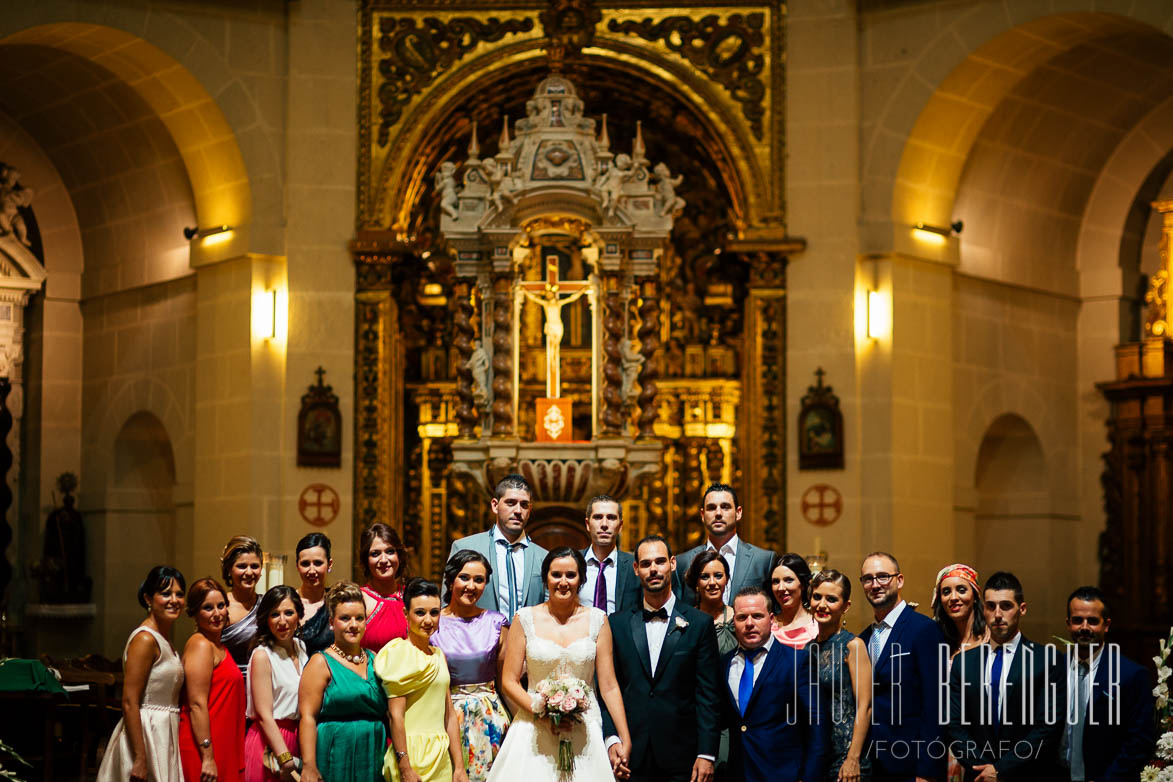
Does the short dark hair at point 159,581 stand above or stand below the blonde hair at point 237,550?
below

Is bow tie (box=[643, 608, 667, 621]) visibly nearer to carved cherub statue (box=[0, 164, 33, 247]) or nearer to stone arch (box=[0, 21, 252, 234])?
stone arch (box=[0, 21, 252, 234])

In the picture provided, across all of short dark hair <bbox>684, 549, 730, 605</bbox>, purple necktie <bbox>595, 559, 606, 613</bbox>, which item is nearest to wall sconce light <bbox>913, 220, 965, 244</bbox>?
short dark hair <bbox>684, 549, 730, 605</bbox>

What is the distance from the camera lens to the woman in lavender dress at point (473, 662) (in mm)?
7938

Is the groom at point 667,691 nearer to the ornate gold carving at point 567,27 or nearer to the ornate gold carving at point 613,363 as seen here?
the ornate gold carving at point 613,363

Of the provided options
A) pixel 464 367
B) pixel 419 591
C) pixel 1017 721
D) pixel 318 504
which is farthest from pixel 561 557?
pixel 318 504

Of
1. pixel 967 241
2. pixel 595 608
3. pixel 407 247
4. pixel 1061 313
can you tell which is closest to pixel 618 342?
pixel 407 247

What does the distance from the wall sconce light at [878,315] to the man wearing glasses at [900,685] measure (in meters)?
6.41

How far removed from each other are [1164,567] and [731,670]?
27.0ft

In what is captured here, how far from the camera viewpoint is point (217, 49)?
14469mm

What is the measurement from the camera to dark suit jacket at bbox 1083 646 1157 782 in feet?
24.1

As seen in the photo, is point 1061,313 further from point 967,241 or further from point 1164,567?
point 1164,567

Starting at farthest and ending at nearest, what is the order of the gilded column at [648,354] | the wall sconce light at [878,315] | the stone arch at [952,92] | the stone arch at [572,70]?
the stone arch at [572,70], the wall sconce light at [878,315], the stone arch at [952,92], the gilded column at [648,354]

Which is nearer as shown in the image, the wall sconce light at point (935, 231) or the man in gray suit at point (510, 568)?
the man in gray suit at point (510, 568)

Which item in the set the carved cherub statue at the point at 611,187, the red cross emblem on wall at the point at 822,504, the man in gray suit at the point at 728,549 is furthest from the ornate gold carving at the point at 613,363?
the man in gray suit at the point at 728,549
